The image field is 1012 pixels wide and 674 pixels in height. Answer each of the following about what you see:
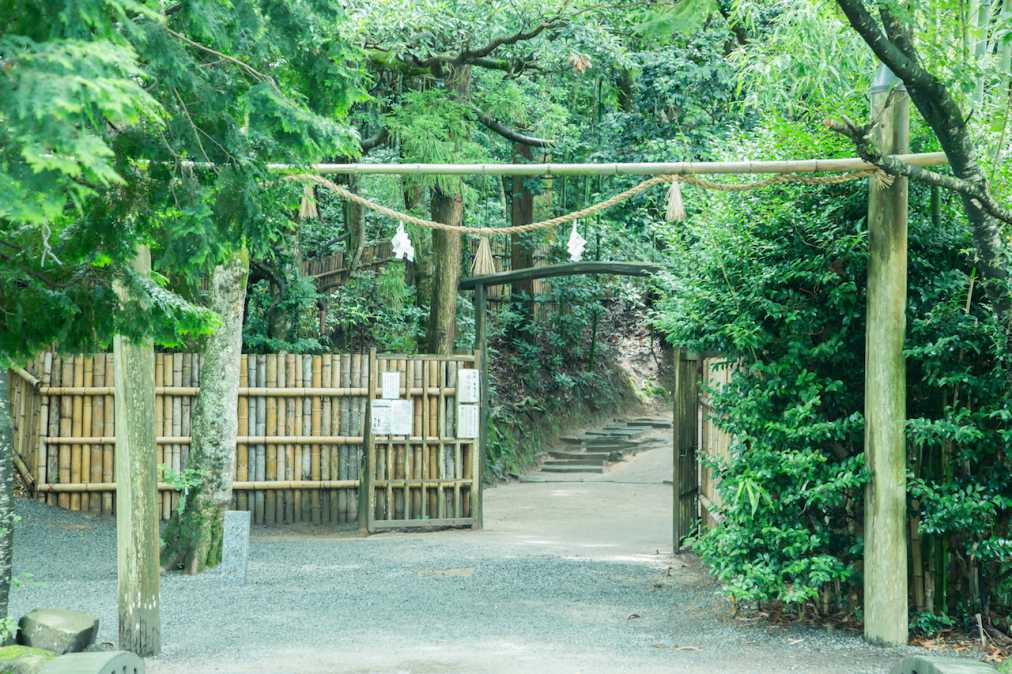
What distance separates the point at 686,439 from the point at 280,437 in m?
4.88

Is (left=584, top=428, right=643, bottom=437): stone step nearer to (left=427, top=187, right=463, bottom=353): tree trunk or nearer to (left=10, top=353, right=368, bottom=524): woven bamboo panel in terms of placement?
(left=427, top=187, right=463, bottom=353): tree trunk

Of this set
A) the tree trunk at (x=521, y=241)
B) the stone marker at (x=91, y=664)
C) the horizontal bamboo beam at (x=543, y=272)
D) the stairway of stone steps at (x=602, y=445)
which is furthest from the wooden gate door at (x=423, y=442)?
the tree trunk at (x=521, y=241)

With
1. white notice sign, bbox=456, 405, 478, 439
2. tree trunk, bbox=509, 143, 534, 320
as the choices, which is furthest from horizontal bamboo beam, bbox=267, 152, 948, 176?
tree trunk, bbox=509, 143, 534, 320

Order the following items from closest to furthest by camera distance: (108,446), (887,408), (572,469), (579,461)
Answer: (887,408)
(108,446)
(572,469)
(579,461)

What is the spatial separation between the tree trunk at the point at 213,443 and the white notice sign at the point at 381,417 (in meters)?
2.71

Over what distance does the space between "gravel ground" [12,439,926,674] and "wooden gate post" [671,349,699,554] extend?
572 mm

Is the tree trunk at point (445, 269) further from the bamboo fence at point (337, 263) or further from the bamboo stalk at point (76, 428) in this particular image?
the bamboo stalk at point (76, 428)

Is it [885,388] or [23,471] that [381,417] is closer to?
[23,471]

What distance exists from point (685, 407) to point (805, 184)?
140 inches

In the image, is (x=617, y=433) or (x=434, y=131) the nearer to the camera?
(x=434, y=131)

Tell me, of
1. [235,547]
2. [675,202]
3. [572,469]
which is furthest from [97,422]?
[572,469]

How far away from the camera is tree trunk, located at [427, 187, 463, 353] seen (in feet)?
53.9

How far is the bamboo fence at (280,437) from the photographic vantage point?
1220 centimetres

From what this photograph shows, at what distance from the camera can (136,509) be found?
6746mm
